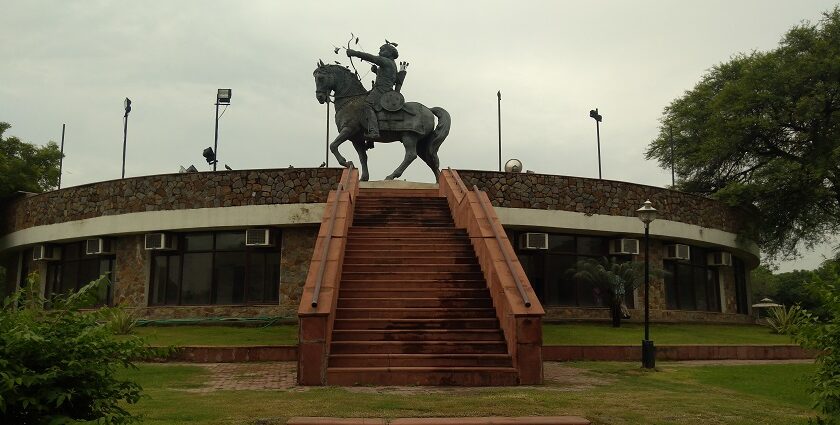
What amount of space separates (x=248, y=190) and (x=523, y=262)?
8.06m

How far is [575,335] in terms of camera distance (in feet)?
A: 55.6

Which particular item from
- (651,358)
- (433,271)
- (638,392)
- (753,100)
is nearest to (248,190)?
(433,271)

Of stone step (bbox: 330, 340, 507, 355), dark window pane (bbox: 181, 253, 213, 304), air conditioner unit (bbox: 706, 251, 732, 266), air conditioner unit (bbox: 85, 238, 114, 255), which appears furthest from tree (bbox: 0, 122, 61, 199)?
air conditioner unit (bbox: 706, 251, 732, 266)

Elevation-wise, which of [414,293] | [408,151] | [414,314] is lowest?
[414,314]

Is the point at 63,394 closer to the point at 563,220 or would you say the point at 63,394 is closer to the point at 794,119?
the point at 563,220

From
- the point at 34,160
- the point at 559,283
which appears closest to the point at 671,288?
the point at 559,283

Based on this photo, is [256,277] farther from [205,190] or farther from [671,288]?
[671,288]

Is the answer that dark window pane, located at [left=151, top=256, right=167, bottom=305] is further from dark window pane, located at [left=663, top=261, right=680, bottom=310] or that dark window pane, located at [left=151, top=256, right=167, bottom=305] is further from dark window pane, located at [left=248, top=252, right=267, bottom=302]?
dark window pane, located at [left=663, top=261, right=680, bottom=310]

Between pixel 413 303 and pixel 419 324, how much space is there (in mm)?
790

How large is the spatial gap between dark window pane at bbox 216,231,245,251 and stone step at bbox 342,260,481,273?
24.6 feet

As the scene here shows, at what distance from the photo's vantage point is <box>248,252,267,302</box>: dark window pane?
800 inches

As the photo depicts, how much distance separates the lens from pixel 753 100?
26047 millimetres

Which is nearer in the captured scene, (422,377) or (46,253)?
(422,377)

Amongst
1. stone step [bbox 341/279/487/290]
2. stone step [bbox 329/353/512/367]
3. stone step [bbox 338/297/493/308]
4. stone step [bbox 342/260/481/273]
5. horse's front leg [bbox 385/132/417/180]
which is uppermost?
horse's front leg [bbox 385/132/417/180]
